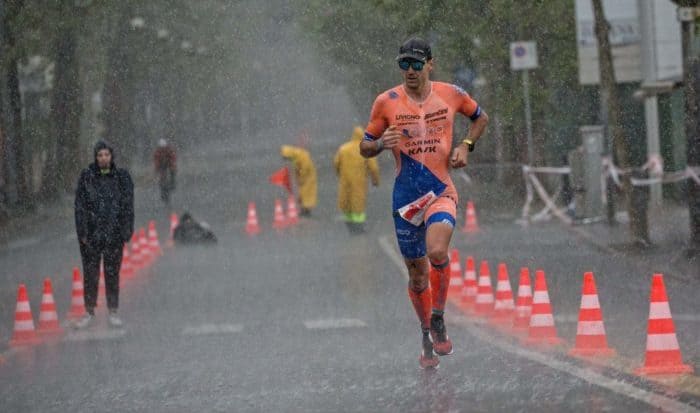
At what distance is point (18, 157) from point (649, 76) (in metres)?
15.1

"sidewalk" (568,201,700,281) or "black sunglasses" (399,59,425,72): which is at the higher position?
"black sunglasses" (399,59,425,72)

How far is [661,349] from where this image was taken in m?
10.4

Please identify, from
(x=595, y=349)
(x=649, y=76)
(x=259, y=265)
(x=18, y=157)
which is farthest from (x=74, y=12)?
(x=595, y=349)

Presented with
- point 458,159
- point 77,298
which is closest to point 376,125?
point 458,159

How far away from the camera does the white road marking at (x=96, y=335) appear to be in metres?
15.0

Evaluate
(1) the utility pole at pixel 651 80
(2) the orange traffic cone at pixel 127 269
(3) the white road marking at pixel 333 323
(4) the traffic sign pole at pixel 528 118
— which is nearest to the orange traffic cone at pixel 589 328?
(3) the white road marking at pixel 333 323

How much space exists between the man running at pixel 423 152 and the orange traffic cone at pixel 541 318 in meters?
2.22

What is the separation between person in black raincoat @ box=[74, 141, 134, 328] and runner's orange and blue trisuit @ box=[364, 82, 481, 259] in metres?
5.79

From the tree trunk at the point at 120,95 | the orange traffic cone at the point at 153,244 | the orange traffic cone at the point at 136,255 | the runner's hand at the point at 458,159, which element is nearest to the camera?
the runner's hand at the point at 458,159

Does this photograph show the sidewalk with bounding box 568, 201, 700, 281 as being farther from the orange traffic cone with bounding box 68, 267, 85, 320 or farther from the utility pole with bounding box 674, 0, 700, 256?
the orange traffic cone with bounding box 68, 267, 85, 320

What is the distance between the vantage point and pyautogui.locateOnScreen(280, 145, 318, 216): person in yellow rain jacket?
110 feet

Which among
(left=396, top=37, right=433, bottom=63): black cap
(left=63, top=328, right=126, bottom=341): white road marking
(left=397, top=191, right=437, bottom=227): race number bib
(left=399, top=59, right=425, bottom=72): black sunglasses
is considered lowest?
(left=63, top=328, right=126, bottom=341): white road marking

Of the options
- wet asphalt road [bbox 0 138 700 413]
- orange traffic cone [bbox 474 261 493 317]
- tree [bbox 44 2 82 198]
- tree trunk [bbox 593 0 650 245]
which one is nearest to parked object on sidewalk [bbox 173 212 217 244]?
wet asphalt road [bbox 0 138 700 413]

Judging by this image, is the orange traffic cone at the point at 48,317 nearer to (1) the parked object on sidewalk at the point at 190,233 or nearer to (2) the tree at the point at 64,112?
(1) the parked object on sidewalk at the point at 190,233
